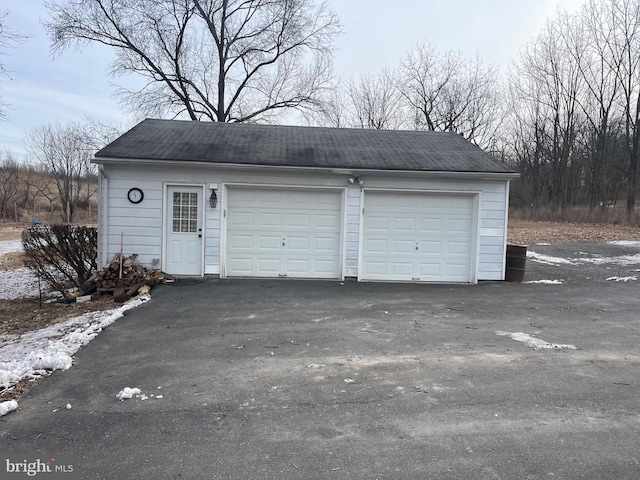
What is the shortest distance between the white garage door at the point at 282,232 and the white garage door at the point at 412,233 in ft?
2.70

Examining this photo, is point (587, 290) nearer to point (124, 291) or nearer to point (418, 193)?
point (418, 193)

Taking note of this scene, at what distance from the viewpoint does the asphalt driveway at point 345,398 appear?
107 inches

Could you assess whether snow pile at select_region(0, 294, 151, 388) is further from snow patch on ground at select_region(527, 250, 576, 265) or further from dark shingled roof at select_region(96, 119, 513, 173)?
snow patch on ground at select_region(527, 250, 576, 265)

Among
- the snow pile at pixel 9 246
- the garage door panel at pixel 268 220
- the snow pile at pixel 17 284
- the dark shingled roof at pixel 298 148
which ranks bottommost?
the snow pile at pixel 17 284

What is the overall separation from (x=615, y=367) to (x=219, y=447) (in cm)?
396

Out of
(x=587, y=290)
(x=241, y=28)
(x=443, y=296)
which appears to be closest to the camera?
(x=443, y=296)

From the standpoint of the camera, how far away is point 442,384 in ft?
12.9

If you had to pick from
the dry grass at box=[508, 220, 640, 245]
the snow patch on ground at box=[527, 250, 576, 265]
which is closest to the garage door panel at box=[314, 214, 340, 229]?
the snow patch on ground at box=[527, 250, 576, 265]

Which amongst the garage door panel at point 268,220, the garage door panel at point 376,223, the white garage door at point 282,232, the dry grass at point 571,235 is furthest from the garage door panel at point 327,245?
the dry grass at point 571,235

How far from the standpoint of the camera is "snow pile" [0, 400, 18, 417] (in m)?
3.31

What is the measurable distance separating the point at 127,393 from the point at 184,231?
19.5 feet

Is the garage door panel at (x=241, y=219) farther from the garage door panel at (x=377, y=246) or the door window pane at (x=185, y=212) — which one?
the garage door panel at (x=377, y=246)

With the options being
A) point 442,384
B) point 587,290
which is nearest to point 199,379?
point 442,384

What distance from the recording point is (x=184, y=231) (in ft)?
30.5
